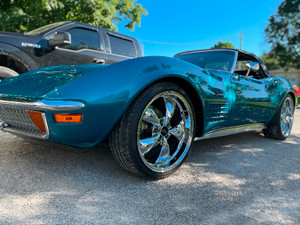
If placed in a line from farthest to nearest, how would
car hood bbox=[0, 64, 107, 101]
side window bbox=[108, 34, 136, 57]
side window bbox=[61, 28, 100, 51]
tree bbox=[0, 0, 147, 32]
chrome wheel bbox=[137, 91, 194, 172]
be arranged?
tree bbox=[0, 0, 147, 32]
side window bbox=[108, 34, 136, 57]
side window bbox=[61, 28, 100, 51]
chrome wheel bbox=[137, 91, 194, 172]
car hood bbox=[0, 64, 107, 101]

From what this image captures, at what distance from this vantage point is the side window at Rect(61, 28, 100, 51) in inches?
176

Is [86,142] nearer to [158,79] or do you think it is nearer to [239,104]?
[158,79]

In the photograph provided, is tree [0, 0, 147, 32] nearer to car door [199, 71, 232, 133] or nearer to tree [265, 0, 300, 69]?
car door [199, 71, 232, 133]

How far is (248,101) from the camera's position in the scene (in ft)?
10.1

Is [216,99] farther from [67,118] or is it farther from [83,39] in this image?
[83,39]

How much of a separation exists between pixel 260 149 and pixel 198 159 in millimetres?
1135

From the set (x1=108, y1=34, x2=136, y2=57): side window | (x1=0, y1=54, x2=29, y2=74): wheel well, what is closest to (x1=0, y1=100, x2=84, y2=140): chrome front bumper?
(x1=0, y1=54, x2=29, y2=74): wheel well

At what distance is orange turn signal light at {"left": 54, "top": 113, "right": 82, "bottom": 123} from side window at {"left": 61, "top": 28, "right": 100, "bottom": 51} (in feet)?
9.74

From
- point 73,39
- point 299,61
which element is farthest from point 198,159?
point 299,61

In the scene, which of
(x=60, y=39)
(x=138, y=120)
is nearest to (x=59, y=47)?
(x=60, y=39)

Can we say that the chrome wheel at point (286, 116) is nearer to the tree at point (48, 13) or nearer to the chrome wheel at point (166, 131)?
the chrome wheel at point (166, 131)

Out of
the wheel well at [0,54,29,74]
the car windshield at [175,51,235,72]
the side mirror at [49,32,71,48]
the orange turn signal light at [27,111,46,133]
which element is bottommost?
the orange turn signal light at [27,111,46,133]

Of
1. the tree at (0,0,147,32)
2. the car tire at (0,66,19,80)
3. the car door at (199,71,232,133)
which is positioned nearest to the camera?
the car door at (199,71,232,133)

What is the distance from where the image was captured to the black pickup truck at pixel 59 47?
3.76 m
